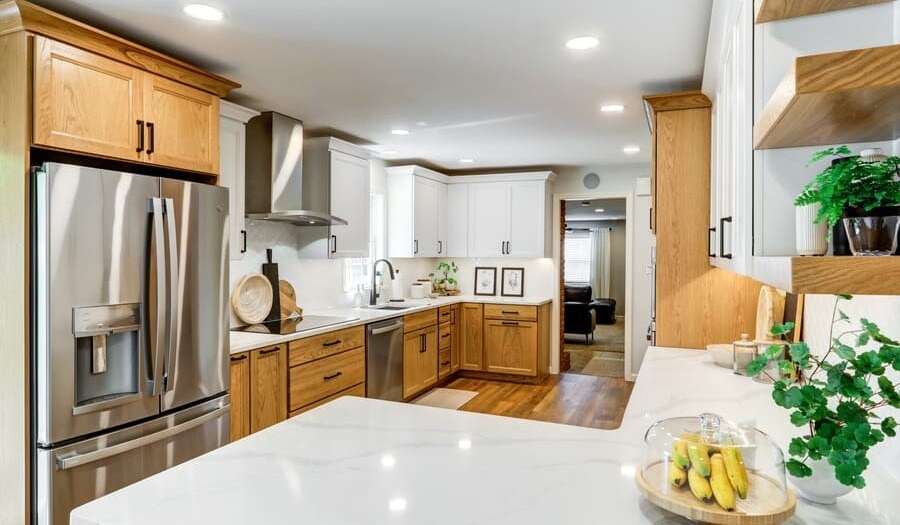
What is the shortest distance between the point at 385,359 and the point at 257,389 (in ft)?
4.80

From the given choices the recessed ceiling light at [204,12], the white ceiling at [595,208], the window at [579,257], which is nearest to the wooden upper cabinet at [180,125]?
the recessed ceiling light at [204,12]

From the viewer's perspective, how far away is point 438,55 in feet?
8.92

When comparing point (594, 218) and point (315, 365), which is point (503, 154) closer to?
point (315, 365)

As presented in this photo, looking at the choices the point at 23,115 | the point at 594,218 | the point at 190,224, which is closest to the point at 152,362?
the point at 190,224

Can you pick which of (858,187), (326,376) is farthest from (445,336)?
(858,187)

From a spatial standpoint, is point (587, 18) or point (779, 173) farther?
point (587, 18)

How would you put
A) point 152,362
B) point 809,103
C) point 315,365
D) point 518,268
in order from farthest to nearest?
1. point 518,268
2. point 315,365
3. point 152,362
4. point 809,103

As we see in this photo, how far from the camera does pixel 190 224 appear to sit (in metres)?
2.58

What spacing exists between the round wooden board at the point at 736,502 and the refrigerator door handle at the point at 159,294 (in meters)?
2.09

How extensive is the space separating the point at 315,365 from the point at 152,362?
130 centimetres

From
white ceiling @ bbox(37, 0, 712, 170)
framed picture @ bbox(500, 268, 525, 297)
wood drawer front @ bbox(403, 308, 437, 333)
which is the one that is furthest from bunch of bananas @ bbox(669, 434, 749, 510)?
framed picture @ bbox(500, 268, 525, 297)

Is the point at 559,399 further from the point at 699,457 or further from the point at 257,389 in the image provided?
the point at 699,457

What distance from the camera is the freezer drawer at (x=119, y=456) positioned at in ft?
6.88

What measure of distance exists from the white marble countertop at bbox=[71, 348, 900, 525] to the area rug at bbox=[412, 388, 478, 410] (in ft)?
10.8
